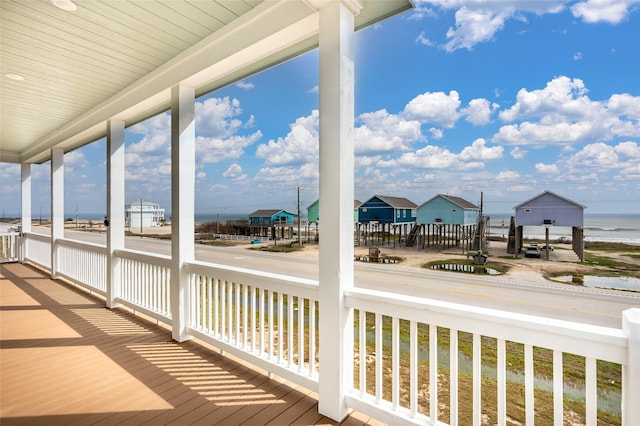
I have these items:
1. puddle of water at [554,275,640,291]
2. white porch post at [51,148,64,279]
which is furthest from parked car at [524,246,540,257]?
white porch post at [51,148,64,279]

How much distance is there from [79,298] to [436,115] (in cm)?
488

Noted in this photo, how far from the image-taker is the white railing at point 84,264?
172 inches

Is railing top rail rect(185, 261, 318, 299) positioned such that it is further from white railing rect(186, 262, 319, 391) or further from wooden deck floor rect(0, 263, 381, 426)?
wooden deck floor rect(0, 263, 381, 426)

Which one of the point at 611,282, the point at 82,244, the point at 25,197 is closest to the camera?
the point at 611,282

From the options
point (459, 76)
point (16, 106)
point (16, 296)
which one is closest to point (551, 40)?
point (459, 76)

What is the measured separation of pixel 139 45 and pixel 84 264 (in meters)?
3.61

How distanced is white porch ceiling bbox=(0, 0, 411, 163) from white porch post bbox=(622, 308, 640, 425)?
1.87 m

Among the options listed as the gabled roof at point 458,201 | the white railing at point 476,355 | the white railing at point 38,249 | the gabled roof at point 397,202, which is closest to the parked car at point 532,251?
the gabled roof at point 458,201

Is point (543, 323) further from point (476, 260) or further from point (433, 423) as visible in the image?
point (476, 260)

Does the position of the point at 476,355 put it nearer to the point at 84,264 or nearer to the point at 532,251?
the point at 532,251

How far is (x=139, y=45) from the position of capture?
257 cm

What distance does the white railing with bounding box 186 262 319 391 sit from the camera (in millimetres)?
2119

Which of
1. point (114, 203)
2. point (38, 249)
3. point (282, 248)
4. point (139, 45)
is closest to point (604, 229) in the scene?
point (282, 248)

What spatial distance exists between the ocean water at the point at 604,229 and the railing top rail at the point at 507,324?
1.83 ft
